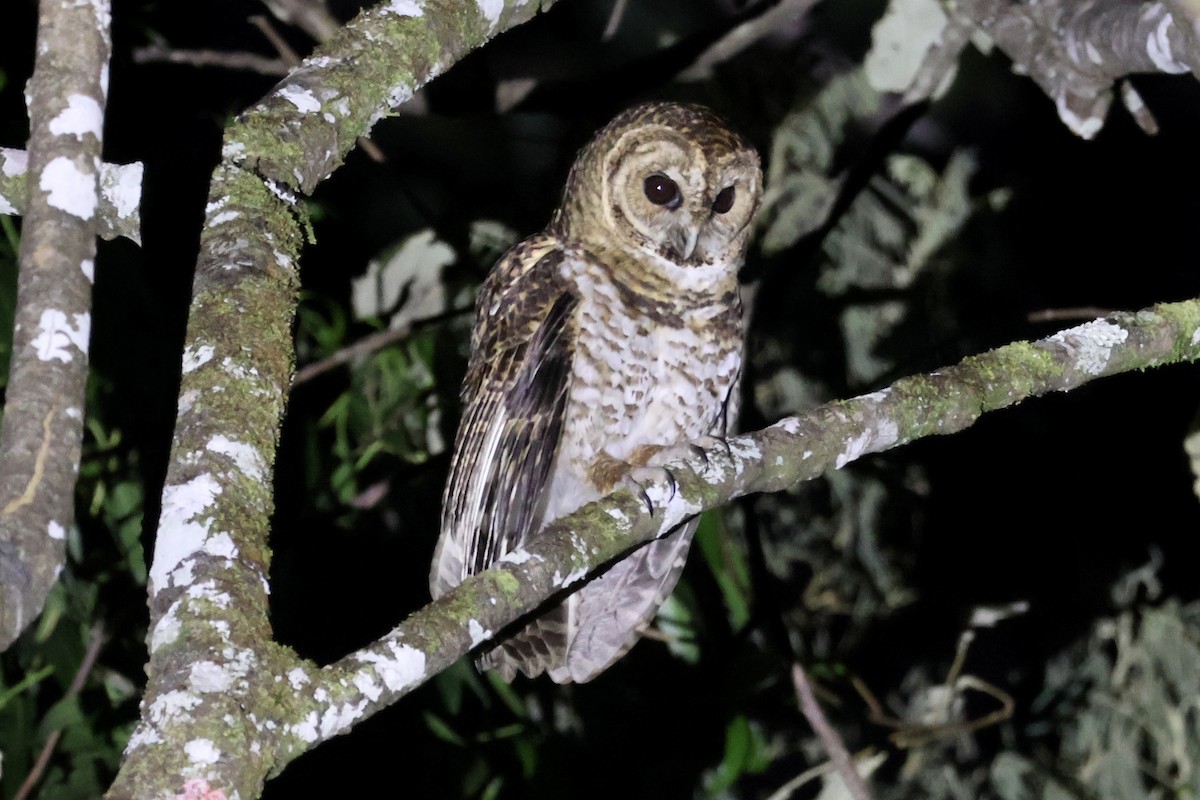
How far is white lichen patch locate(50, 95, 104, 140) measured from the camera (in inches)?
47.2

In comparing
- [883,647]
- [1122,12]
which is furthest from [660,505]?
[883,647]

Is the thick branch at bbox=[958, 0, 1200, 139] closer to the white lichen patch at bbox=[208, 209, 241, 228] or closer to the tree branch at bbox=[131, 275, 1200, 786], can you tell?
the tree branch at bbox=[131, 275, 1200, 786]

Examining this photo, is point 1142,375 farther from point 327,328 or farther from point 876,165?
point 327,328

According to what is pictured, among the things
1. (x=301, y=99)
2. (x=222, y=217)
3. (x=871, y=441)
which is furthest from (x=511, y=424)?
(x=222, y=217)

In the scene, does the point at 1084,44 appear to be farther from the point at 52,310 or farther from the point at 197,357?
the point at 52,310

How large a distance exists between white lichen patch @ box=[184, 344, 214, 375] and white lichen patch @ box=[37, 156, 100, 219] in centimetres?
20

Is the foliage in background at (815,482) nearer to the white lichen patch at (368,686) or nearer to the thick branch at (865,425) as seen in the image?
the thick branch at (865,425)

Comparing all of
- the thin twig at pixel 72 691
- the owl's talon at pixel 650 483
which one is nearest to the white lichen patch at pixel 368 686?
the owl's talon at pixel 650 483

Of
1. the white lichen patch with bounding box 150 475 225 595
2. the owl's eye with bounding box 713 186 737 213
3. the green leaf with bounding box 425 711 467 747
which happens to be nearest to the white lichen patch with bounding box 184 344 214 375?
the white lichen patch with bounding box 150 475 225 595

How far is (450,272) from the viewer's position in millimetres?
3943

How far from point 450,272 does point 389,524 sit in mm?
725

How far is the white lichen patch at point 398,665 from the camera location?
122cm

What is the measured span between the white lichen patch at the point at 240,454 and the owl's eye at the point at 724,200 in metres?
1.49

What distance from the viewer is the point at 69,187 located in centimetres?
117
